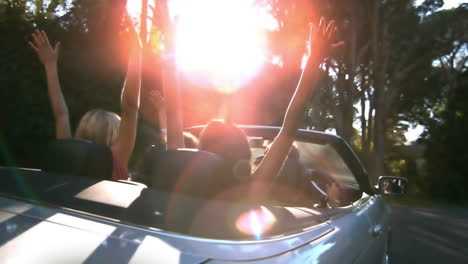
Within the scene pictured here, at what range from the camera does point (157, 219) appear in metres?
1.41

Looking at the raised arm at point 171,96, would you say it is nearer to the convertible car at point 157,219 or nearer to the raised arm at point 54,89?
the raised arm at point 54,89

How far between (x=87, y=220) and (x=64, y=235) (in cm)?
16

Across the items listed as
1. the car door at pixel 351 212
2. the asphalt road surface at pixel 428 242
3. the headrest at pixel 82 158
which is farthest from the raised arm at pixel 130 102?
the asphalt road surface at pixel 428 242

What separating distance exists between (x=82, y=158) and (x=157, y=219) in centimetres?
71

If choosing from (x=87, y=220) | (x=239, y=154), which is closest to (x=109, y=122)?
(x=239, y=154)

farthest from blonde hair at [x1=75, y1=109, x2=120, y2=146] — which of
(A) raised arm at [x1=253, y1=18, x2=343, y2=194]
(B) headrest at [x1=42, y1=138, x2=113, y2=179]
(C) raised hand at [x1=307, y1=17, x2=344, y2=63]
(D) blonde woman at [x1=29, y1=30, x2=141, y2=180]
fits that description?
(C) raised hand at [x1=307, y1=17, x2=344, y2=63]

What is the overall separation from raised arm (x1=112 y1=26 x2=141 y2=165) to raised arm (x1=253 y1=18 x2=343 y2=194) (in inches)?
46.4

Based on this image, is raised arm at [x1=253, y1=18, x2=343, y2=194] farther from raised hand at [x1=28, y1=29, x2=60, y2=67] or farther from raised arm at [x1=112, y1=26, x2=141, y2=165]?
raised hand at [x1=28, y1=29, x2=60, y2=67]

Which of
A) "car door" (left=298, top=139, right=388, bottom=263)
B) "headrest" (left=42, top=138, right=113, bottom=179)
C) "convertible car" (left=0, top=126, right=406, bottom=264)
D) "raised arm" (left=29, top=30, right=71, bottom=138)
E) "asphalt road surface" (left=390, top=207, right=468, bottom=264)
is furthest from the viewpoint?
"asphalt road surface" (left=390, top=207, right=468, bottom=264)

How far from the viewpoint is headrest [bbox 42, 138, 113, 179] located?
1962 millimetres

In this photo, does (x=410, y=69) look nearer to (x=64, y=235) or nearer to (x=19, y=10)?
(x=19, y=10)

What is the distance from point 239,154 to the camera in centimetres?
221

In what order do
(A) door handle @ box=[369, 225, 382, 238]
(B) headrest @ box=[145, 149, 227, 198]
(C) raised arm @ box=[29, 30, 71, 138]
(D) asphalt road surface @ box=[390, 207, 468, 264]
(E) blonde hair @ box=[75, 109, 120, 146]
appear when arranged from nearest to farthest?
1. (B) headrest @ box=[145, 149, 227, 198]
2. (E) blonde hair @ box=[75, 109, 120, 146]
3. (A) door handle @ box=[369, 225, 382, 238]
4. (C) raised arm @ box=[29, 30, 71, 138]
5. (D) asphalt road surface @ box=[390, 207, 468, 264]

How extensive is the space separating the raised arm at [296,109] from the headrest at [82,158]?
66 cm
